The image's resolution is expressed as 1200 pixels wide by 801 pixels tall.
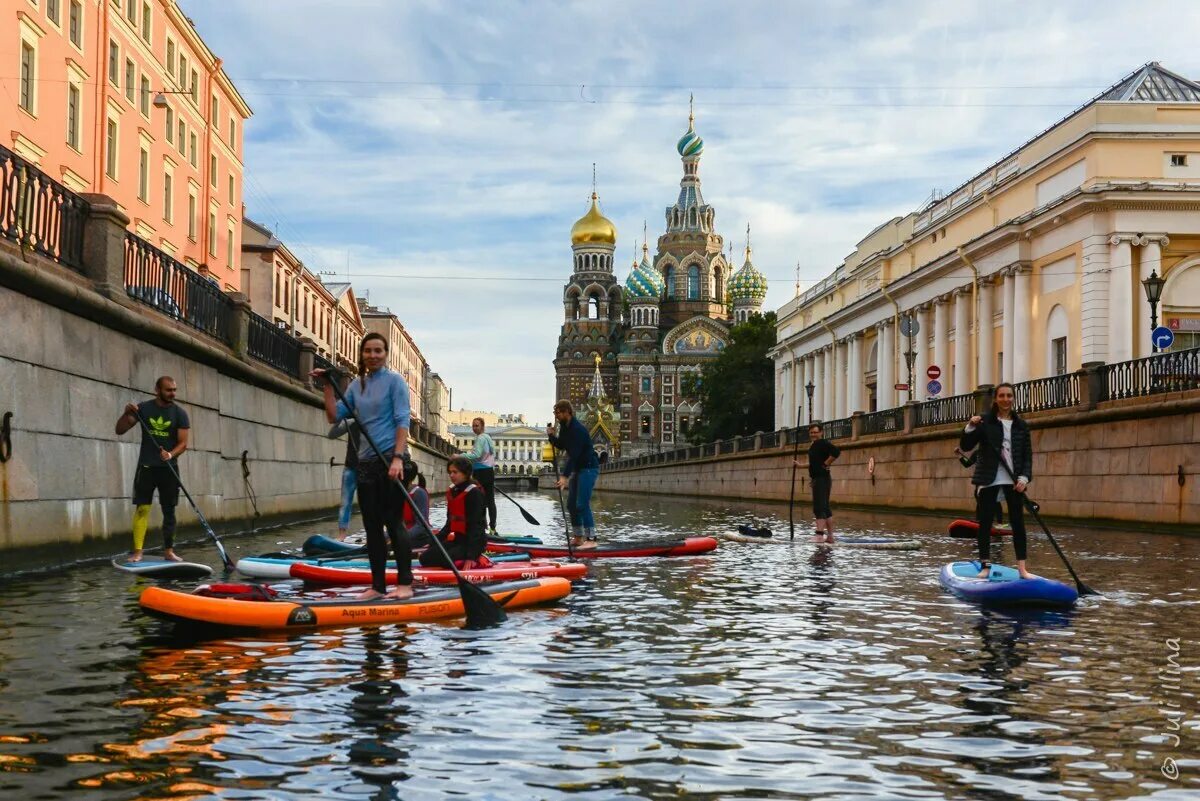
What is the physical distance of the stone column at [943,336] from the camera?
5178cm

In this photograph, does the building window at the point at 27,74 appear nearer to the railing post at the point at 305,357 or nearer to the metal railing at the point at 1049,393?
the railing post at the point at 305,357

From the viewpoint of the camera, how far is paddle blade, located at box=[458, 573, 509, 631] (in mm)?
9500

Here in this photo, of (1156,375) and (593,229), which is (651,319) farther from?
(1156,375)

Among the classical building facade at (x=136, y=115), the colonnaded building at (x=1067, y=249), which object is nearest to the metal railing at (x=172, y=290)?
the classical building facade at (x=136, y=115)

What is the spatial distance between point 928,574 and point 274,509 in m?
13.8

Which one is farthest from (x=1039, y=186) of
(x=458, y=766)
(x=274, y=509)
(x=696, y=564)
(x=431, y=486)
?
(x=458, y=766)

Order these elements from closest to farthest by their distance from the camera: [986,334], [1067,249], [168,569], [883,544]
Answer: [168,569] → [883,544] → [1067,249] → [986,334]

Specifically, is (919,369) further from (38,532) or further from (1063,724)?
(1063,724)

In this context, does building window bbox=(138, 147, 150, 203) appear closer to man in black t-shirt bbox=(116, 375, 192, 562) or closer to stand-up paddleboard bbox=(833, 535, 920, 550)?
stand-up paddleboard bbox=(833, 535, 920, 550)

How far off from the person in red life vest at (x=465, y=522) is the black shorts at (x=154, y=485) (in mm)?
2620

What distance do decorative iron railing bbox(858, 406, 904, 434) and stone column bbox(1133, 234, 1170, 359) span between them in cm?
724

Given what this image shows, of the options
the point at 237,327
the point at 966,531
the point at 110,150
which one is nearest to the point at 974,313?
the point at 966,531

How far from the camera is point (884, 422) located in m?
44.7

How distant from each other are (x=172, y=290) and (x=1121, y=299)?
26.9m
